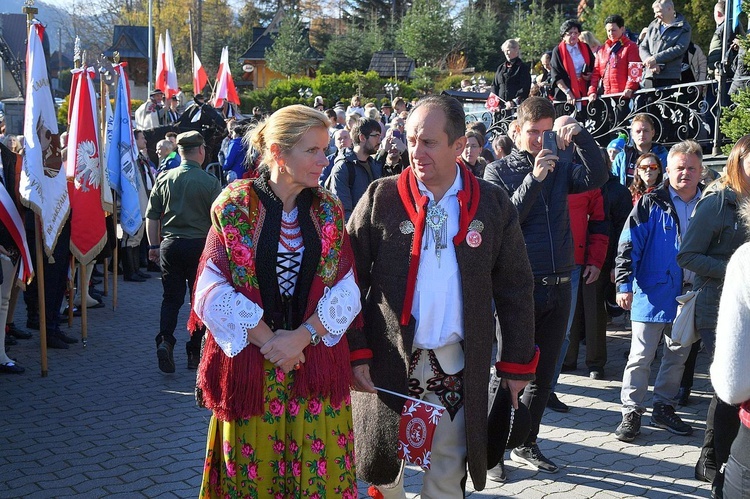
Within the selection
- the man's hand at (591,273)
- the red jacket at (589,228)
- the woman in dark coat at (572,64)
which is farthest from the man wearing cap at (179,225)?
the woman in dark coat at (572,64)

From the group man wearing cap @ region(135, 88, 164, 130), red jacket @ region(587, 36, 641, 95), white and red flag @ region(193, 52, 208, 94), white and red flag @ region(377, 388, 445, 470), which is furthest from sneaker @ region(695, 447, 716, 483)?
white and red flag @ region(193, 52, 208, 94)

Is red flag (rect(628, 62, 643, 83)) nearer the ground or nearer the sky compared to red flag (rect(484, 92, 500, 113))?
nearer the sky

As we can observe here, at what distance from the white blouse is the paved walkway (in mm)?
2008

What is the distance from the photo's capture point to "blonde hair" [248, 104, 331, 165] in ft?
11.1

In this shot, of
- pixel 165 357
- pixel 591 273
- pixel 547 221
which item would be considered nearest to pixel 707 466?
pixel 547 221

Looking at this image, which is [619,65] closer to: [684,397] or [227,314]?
[684,397]

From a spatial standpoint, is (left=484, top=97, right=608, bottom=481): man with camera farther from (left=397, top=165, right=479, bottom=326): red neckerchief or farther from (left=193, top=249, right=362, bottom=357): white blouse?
(left=193, top=249, right=362, bottom=357): white blouse

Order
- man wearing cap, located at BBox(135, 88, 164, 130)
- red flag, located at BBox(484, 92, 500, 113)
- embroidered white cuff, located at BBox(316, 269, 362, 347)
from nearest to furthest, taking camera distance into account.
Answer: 1. embroidered white cuff, located at BBox(316, 269, 362, 347)
2. red flag, located at BBox(484, 92, 500, 113)
3. man wearing cap, located at BBox(135, 88, 164, 130)

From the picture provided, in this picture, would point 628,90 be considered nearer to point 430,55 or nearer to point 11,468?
point 11,468

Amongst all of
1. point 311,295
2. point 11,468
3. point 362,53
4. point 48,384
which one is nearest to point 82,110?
point 48,384

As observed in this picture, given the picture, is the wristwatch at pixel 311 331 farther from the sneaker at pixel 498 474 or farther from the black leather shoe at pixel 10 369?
the black leather shoe at pixel 10 369

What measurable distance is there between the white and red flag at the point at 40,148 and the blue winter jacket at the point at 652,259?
5008 mm

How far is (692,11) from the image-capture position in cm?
2231

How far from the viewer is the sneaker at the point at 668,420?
19.6 ft
